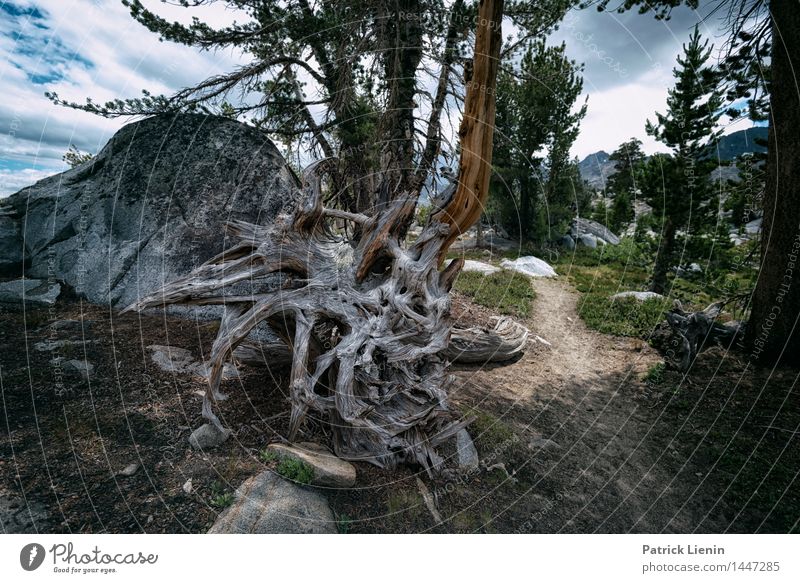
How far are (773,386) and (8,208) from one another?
15.9 meters

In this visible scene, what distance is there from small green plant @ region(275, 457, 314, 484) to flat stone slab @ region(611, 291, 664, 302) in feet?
39.1

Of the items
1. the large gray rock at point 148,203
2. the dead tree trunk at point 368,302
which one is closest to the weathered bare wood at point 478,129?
the dead tree trunk at point 368,302

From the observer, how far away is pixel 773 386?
6613 mm

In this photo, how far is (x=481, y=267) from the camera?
1591 cm

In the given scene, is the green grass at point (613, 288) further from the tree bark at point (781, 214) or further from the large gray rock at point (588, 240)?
the tree bark at point (781, 214)

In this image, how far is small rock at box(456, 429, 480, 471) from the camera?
4879 millimetres

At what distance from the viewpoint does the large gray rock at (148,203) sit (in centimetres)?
777

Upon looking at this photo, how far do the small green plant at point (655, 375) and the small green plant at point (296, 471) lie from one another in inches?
281

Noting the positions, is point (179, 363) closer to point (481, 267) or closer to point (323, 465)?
point (323, 465)

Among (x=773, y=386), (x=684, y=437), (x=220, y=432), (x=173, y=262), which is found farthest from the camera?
(x=173, y=262)

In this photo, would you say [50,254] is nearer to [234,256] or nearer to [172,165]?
[172,165]

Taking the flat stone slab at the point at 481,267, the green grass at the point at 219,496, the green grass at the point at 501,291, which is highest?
the flat stone slab at the point at 481,267

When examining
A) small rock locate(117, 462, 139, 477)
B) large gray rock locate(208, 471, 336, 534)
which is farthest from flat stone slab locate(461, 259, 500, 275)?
small rock locate(117, 462, 139, 477)
